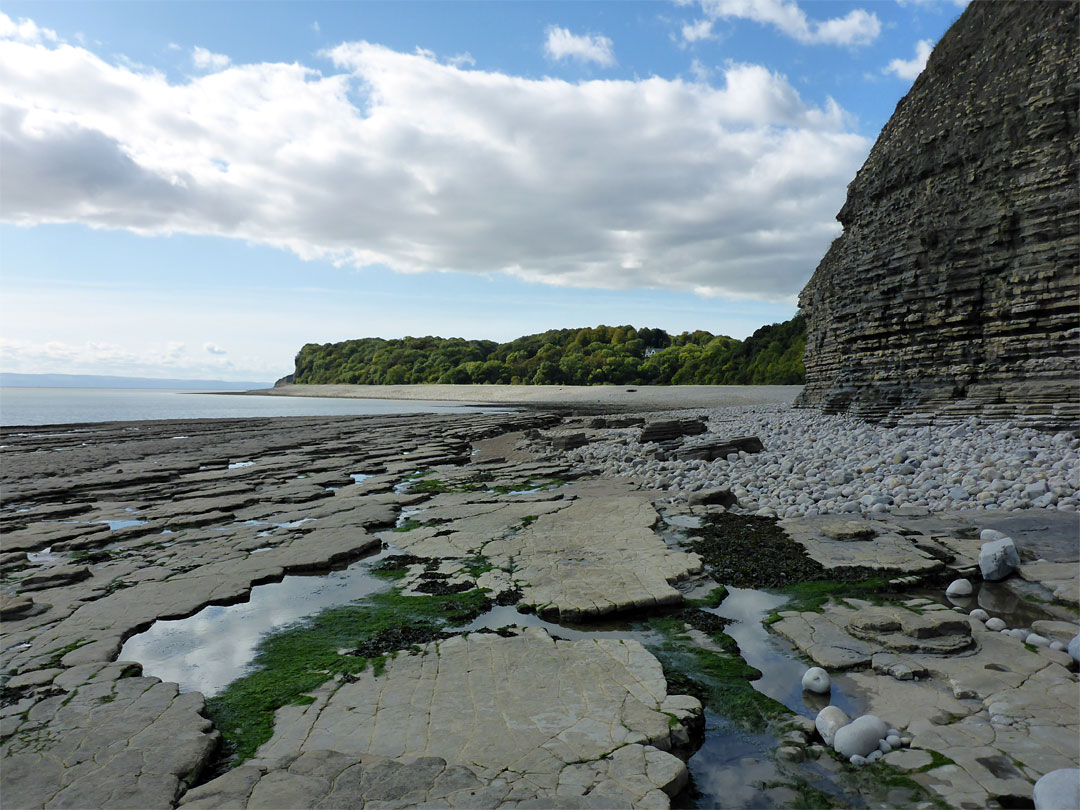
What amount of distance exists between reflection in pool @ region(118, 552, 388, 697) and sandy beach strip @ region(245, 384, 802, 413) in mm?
27772

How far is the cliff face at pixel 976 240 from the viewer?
33.3 feet

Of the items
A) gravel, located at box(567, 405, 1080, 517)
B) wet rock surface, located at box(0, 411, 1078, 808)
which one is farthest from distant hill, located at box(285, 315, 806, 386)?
wet rock surface, located at box(0, 411, 1078, 808)

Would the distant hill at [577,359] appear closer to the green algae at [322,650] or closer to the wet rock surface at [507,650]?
the wet rock surface at [507,650]

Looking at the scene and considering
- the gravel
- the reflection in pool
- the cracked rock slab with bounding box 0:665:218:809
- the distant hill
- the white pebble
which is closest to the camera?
the cracked rock slab with bounding box 0:665:218:809

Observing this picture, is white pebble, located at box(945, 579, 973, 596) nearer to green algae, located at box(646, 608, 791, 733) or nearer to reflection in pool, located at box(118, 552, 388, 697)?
green algae, located at box(646, 608, 791, 733)

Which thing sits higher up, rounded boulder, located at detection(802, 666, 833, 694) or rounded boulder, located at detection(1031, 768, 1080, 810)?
rounded boulder, located at detection(1031, 768, 1080, 810)

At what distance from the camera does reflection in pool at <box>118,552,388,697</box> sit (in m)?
3.50

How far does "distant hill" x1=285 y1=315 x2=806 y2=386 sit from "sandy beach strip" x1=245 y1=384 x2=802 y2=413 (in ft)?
17.8

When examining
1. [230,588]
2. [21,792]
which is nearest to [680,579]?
[230,588]

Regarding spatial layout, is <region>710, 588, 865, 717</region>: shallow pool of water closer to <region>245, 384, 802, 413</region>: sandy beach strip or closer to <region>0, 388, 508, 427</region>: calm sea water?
<region>245, 384, 802, 413</region>: sandy beach strip

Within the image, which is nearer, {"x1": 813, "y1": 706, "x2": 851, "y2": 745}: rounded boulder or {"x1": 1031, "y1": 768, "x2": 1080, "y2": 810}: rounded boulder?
{"x1": 1031, "y1": 768, "x2": 1080, "y2": 810}: rounded boulder

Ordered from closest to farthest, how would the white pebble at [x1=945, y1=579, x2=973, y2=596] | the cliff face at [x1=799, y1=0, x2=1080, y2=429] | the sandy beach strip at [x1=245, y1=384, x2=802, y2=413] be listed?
the white pebble at [x1=945, y1=579, x2=973, y2=596] → the cliff face at [x1=799, y1=0, x2=1080, y2=429] → the sandy beach strip at [x1=245, y1=384, x2=802, y2=413]

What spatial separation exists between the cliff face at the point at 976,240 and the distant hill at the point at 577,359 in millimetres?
27941

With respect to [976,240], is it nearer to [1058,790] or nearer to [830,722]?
[830,722]
